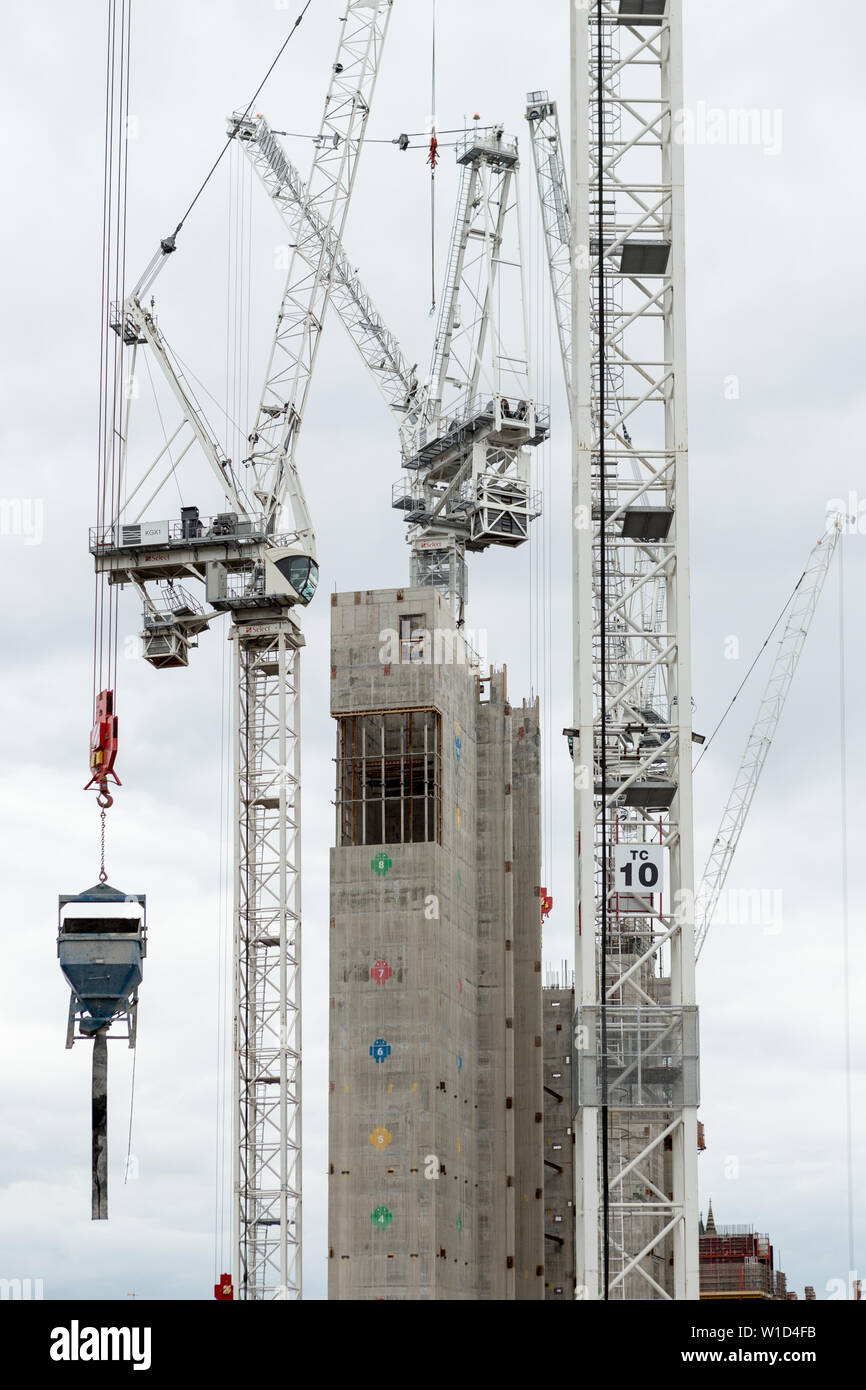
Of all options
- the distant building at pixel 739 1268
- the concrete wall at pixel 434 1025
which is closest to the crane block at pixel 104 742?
the concrete wall at pixel 434 1025

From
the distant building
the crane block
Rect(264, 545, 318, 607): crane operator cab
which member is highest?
Rect(264, 545, 318, 607): crane operator cab

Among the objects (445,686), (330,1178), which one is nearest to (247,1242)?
(330,1178)

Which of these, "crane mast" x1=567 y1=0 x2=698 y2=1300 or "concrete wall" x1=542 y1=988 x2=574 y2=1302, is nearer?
"crane mast" x1=567 y1=0 x2=698 y2=1300

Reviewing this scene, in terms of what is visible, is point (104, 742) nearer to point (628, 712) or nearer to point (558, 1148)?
point (628, 712)

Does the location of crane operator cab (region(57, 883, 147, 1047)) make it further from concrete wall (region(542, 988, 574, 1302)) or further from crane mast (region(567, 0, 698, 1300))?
concrete wall (region(542, 988, 574, 1302))

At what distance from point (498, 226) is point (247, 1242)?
60.1 meters

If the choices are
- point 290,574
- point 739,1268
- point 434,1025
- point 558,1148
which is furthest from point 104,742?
point 739,1268

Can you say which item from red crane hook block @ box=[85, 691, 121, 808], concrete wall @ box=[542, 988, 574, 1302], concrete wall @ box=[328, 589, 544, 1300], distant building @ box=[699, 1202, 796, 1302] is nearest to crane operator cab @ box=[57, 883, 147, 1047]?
red crane hook block @ box=[85, 691, 121, 808]

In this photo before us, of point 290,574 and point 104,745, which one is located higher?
point 290,574

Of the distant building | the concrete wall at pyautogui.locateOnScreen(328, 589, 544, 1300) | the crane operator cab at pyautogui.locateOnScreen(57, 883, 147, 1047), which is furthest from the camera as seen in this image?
the distant building

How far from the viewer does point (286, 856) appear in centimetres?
12312

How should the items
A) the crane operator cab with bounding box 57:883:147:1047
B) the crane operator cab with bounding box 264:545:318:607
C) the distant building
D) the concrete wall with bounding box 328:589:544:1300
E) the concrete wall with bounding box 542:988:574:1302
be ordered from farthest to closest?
the distant building
the concrete wall with bounding box 542:988:574:1302
the crane operator cab with bounding box 264:545:318:607
the concrete wall with bounding box 328:589:544:1300
the crane operator cab with bounding box 57:883:147:1047

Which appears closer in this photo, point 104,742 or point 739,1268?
point 104,742
